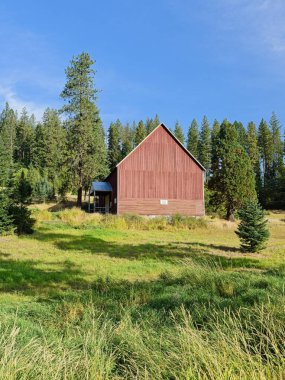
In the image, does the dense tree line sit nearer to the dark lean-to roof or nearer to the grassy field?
the dark lean-to roof

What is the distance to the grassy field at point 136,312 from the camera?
3.60m

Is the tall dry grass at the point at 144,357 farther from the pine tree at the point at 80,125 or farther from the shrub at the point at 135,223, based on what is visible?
the pine tree at the point at 80,125

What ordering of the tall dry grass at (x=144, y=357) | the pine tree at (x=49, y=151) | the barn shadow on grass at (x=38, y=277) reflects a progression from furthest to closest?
the pine tree at (x=49, y=151) < the barn shadow on grass at (x=38, y=277) < the tall dry grass at (x=144, y=357)

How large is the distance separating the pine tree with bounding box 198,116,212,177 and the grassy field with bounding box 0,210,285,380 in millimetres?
62669

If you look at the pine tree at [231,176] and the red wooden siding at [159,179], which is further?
the pine tree at [231,176]

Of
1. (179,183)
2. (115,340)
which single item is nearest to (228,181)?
(179,183)

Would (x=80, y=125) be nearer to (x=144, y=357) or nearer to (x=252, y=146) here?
(x=144, y=357)

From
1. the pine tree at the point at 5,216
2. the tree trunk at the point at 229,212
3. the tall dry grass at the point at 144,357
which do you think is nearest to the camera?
the tall dry grass at the point at 144,357

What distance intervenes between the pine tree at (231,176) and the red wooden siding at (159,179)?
3.47 meters

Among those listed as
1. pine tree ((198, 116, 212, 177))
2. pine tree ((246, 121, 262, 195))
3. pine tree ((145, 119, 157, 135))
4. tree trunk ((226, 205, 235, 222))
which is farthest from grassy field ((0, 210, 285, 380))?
pine tree ((145, 119, 157, 135))

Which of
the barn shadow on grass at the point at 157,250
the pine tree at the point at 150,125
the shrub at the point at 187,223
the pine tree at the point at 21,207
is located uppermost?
the pine tree at the point at 150,125

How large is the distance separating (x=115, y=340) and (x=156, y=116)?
96321 mm

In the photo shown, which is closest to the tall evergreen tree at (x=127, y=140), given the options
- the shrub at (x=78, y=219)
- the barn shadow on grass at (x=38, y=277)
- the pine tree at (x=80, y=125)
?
the pine tree at (x=80, y=125)

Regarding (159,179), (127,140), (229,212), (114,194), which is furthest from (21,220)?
(127,140)
